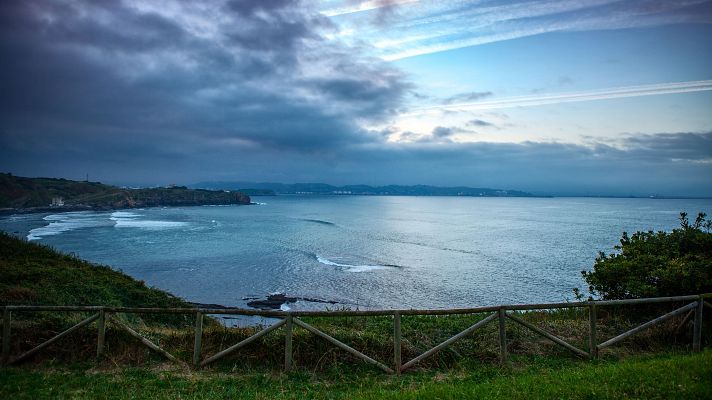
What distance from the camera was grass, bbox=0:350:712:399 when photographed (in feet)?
27.4

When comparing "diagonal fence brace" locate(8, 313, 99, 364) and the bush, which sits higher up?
the bush

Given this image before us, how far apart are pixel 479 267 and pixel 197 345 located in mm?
48601

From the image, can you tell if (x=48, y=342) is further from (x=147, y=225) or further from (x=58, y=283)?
(x=147, y=225)

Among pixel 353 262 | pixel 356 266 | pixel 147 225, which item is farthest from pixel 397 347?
pixel 147 225

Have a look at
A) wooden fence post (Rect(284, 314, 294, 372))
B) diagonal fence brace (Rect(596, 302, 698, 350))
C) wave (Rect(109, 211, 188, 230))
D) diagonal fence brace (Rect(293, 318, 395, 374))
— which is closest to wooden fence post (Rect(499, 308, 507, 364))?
diagonal fence brace (Rect(596, 302, 698, 350))

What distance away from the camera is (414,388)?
9.42m

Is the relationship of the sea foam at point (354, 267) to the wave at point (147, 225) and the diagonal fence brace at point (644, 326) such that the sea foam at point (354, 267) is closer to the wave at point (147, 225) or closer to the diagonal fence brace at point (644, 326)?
the diagonal fence brace at point (644, 326)

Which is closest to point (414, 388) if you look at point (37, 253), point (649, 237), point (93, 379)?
point (93, 379)

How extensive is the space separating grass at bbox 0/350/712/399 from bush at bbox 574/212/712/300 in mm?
3363

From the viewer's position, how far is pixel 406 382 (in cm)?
992

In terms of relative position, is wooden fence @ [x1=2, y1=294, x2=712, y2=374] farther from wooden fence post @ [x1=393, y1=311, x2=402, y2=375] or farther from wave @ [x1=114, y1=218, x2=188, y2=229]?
wave @ [x1=114, y1=218, x2=188, y2=229]

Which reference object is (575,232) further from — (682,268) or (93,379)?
(93,379)

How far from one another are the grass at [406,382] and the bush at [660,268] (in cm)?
336

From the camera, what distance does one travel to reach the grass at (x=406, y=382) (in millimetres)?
8344
